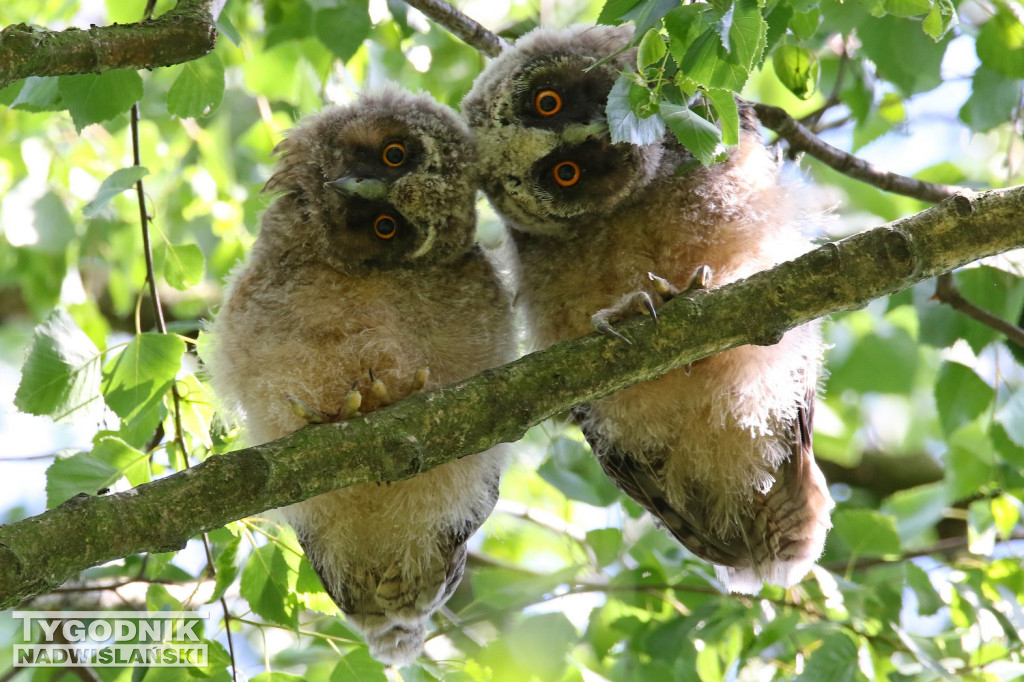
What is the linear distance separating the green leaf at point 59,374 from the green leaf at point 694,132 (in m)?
1.54

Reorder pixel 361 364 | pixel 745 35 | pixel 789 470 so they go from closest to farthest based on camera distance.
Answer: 1. pixel 745 35
2. pixel 361 364
3. pixel 789 470

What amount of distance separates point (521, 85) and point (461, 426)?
1.09 metres

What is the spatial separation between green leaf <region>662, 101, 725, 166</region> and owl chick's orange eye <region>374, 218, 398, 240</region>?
3.04ft

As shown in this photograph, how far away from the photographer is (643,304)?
2.18 meters

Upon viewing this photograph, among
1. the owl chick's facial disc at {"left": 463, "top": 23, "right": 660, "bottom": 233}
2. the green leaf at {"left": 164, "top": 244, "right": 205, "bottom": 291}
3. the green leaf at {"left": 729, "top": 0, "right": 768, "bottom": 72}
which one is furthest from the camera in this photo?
the green leaf at {"left": 164, "top": 244, "right": 205, "bottom": 291}

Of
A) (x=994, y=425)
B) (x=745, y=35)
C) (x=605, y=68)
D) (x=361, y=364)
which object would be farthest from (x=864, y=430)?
(x=745, y=35)

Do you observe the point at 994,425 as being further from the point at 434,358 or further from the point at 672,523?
the point at 434,358

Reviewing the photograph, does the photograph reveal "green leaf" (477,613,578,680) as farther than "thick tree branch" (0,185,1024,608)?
Yes

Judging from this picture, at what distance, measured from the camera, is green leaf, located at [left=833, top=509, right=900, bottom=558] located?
3.13 m

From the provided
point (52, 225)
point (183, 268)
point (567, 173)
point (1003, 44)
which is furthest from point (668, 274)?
point (52, 225)

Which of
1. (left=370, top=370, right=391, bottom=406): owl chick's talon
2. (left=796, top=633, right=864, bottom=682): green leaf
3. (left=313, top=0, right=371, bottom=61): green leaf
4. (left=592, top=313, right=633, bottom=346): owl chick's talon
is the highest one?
(left=313, top=0, right=371, bottom=61): green leaf

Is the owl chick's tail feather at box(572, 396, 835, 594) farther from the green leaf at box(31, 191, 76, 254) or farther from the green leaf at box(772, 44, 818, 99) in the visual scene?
the green leaf at box(31, 191, 76, 254)

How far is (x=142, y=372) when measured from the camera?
235 centimetres

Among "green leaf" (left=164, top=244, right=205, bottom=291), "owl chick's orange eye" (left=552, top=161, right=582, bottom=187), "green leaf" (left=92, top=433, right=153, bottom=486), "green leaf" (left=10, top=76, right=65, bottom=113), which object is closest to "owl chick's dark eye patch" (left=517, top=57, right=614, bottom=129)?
"owl chick's orange eye" (left=552, top=161, right=582, bottom=187)
